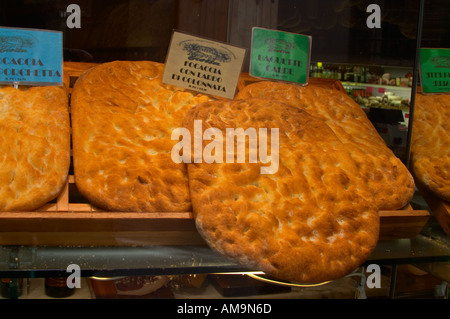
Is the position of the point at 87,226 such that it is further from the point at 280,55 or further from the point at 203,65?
the point at 280,55

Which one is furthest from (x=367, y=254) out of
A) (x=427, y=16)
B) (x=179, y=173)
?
(x=427, y=16)

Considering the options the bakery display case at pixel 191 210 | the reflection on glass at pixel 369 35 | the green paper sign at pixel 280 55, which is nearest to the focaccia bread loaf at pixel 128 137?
the bakery display case at pixel 191 210

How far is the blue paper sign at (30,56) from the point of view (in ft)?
3.69

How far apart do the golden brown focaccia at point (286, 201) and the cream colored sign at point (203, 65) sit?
154mm

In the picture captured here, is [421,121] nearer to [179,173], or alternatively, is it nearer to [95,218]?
[179,173]

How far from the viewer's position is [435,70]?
1.48 meters

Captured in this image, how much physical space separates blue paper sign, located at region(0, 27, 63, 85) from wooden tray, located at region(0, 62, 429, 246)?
1.00ft

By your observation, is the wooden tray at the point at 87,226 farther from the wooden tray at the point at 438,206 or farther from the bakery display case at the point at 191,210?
the wooden tray at the point at 438,206

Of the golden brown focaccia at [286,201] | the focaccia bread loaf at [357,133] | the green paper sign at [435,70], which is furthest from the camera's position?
the green paper sign at [435,70]

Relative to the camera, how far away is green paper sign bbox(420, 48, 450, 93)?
1462 mm

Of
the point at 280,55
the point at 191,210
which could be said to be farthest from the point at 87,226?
the point at 280,55

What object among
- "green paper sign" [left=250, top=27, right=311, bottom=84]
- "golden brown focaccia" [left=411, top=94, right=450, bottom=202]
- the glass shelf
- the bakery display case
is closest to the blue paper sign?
the bakery display case

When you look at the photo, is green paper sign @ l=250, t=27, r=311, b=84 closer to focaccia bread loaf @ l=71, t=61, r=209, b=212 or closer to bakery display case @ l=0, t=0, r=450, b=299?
bakery display case @ l=0, t=0, r=450, b=299
